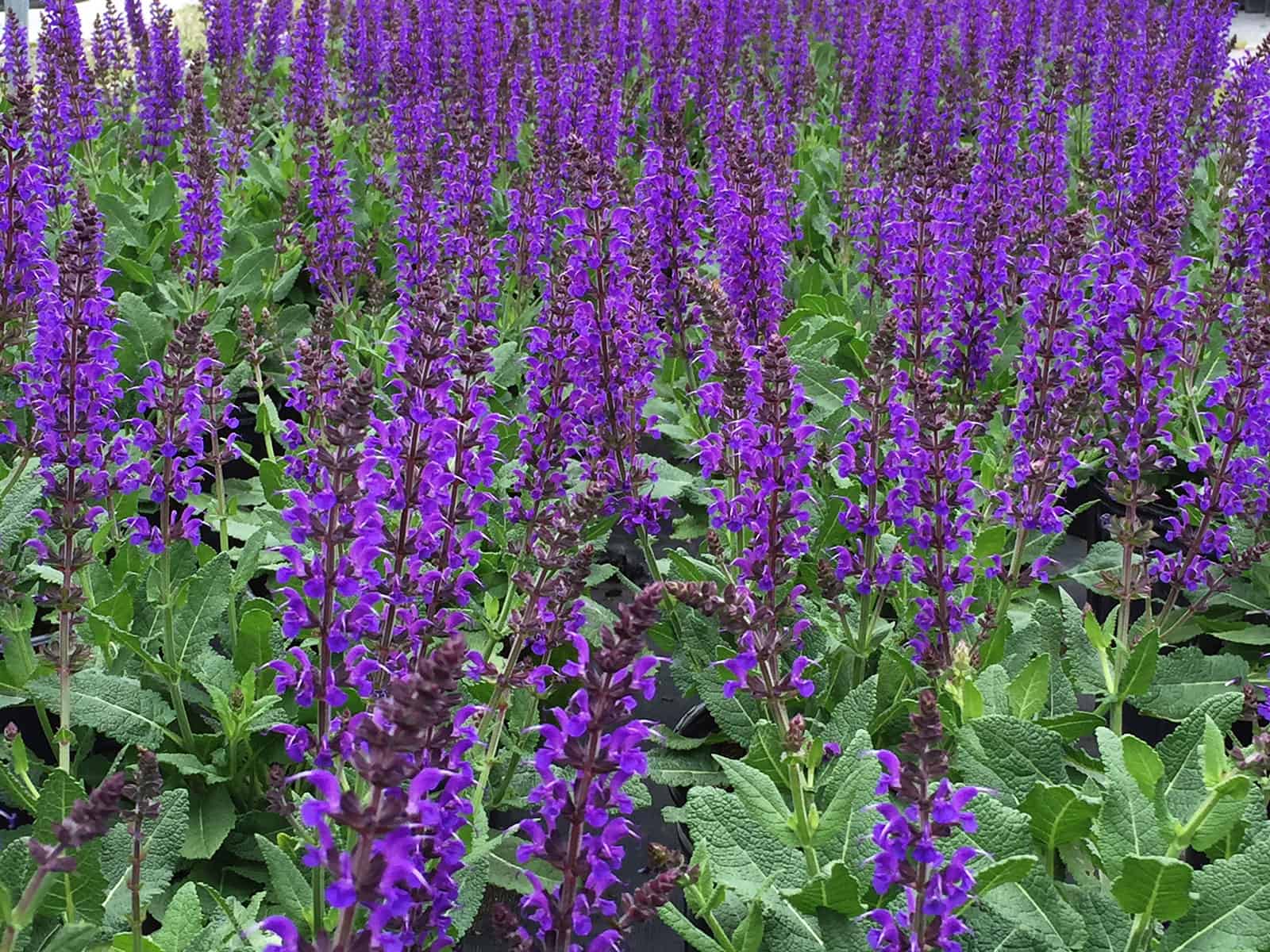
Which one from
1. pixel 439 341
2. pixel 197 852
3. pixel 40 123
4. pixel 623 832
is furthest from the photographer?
pixel 40 123

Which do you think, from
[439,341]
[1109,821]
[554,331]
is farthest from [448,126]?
[1109,821]

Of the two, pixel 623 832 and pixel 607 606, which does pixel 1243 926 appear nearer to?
pixel 623 832

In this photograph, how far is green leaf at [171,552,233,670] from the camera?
3.65m

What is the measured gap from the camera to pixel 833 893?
2.61 metres

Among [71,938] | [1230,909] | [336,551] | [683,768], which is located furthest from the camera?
[683,768]

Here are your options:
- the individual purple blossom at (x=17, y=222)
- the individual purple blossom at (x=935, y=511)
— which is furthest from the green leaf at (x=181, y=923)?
the individual purple blossom at (x=17, y=222)

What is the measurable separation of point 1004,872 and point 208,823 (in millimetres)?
2001

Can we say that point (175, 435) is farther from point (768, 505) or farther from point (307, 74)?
point (307, 74)

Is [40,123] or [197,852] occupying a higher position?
[40,123]

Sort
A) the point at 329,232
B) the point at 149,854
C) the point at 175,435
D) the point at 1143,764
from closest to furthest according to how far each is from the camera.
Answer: the point at 1143,764
the point at 149,854
the point at 175,435
the point at 329,232

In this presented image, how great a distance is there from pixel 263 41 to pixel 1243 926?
9.96 meters

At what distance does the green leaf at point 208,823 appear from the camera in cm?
317

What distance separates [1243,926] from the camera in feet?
8.42

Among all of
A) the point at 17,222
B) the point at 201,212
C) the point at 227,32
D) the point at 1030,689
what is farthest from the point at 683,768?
the point at 227,32
